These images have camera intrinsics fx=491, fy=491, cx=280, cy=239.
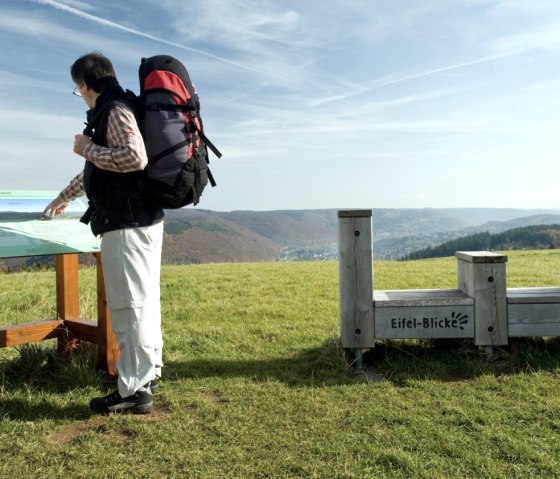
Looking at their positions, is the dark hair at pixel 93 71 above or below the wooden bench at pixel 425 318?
above

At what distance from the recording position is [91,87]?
3811mm

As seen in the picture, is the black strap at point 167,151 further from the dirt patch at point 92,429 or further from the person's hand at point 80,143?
the dirt patch at point 92,429

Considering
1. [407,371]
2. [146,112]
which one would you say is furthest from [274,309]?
[146,112]

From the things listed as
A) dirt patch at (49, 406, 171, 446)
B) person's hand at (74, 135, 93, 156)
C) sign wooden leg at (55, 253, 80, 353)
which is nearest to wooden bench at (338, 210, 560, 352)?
dirt patch at (49, 406, 171, 446)

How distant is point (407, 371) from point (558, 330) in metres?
1.57

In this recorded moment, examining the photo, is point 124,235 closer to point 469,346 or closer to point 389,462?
point 389,462

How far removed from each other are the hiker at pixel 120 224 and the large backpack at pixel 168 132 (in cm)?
12

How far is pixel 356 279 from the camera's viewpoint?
4957 millimetres

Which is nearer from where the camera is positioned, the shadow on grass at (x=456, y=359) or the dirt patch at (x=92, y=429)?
the dirt patch at (x=92, y=429)

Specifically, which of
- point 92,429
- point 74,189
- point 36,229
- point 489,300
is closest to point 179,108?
point 74,189

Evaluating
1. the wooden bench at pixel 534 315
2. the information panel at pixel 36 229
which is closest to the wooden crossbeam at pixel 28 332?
the information panel at pixel 36 229

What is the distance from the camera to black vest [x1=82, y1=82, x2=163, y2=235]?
3.69 metres

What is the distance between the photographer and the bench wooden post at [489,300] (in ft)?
16.1

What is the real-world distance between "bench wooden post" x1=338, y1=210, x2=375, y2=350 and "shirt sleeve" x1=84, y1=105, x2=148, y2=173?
2150 mm
